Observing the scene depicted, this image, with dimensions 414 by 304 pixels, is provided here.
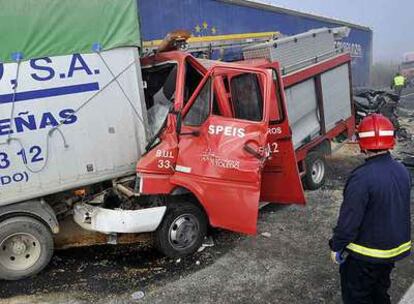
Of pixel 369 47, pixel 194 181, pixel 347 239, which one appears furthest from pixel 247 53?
pixel 369 47

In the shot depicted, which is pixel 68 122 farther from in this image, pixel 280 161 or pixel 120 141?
pixel 280 161

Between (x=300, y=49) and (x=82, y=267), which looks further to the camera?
(x=300, y=49)

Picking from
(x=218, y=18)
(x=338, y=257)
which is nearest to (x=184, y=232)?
(x=338, y=257)

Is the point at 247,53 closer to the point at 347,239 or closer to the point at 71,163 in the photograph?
the point at 71,163

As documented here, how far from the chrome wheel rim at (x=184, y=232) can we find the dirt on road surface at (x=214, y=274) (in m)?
0.19

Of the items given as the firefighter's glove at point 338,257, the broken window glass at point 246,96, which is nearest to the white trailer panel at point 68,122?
the broken window glass at point 246,96

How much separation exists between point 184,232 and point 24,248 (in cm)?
172

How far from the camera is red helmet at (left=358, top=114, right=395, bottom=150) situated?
10.4ft

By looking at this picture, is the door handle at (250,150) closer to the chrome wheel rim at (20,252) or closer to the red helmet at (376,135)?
the red helmet at (376,135)

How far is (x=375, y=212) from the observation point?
3.14 m

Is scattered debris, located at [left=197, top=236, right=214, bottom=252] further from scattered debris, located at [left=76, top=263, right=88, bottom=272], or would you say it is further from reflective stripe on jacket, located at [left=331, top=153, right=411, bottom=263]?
reflective stripe on jacket, located at [left=331, top=153, right=411, bottom=263]

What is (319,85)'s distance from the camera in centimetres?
791

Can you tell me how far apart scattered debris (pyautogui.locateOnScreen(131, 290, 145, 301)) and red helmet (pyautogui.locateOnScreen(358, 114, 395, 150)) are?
2.61 metres

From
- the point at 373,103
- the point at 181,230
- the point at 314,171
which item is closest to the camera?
the point at 181,230
